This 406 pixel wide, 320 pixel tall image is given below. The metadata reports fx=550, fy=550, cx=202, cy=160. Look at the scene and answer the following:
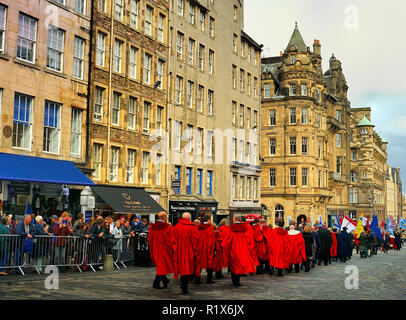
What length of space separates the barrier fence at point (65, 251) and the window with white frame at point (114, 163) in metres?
8.44

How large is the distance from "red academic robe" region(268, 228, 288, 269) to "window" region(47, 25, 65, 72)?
12.7 m

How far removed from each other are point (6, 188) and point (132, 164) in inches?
384

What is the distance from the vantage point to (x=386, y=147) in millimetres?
129750

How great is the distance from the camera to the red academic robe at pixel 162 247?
13602mm

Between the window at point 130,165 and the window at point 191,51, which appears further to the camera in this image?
the window at point 191,51

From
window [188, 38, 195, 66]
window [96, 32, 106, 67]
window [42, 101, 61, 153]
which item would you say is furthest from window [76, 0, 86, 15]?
window [188, 38, 195, 66]

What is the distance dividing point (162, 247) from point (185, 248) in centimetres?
57

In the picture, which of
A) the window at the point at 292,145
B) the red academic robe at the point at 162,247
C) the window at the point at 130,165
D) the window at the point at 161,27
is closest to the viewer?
the red academic robe at the point at 162,247

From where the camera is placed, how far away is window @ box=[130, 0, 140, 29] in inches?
1214

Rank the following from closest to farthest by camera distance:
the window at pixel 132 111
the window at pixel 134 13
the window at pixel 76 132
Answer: the window at pixel 76 132
the window at pixel 132 111
the window at pixel 134 13

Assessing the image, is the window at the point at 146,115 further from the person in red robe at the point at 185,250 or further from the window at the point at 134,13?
the person in red robe at the point at 185,250

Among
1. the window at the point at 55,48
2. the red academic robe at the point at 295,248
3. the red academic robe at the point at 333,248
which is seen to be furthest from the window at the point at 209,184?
the red academic robe at the point at 295,248

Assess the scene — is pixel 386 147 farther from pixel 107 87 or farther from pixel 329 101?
pixel 107 87
